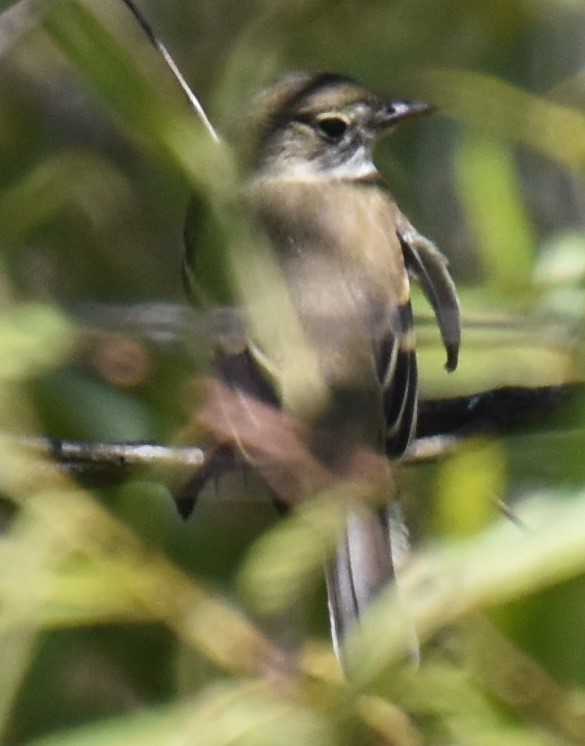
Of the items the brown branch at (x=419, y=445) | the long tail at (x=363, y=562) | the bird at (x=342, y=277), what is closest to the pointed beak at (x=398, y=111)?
the bird at (x=342, y=277)

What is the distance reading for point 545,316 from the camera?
5.64 feet

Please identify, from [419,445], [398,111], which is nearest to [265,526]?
[419,445]

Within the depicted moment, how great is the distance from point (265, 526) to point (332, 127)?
1087 mm

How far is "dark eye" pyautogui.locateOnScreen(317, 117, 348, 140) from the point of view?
10.1 feet

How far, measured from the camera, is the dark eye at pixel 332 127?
307 centimetres

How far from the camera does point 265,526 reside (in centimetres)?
227

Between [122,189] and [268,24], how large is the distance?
0.84 metres

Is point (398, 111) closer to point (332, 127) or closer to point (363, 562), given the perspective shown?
point (332, 127)

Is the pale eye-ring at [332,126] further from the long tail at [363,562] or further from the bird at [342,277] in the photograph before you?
the long tail at [363,562]

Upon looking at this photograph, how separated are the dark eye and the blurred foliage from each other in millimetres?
150

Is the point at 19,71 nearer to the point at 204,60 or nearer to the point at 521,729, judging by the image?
the point at 204,60

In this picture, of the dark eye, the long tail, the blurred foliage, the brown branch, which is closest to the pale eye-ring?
the dark eye

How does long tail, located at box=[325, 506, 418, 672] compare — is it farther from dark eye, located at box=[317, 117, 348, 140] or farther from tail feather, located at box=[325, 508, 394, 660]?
dark eye, located at box=[317, 117, 348, 140]

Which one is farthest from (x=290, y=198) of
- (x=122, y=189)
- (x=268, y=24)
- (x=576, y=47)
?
(x=576, y=47)
